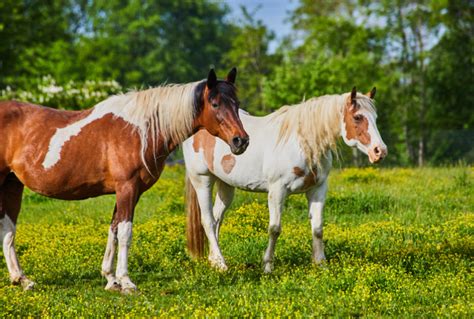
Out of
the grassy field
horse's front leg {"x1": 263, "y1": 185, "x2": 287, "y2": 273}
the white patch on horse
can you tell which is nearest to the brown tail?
the grassy field

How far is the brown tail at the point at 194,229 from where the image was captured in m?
9.55

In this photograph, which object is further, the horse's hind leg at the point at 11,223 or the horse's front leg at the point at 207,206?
the horse's front leg at the point at 207,206

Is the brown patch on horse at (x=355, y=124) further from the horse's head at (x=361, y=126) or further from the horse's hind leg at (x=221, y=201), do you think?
the horse's hind leg at (x=221, y=201)

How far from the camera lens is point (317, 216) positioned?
874 centimetres

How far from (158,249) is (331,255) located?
2.44 metres

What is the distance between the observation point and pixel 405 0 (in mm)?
38562

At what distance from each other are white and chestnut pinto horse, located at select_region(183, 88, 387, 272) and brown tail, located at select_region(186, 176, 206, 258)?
8.5 inches

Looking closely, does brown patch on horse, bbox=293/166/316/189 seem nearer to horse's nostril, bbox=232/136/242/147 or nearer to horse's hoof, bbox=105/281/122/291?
horse's nostril, bbox=232/136/242/147

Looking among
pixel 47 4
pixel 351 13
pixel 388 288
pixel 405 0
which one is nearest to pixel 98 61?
pixel 47 4

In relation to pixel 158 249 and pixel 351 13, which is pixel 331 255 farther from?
pixel 351 13

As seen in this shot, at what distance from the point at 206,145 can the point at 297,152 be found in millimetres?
1503

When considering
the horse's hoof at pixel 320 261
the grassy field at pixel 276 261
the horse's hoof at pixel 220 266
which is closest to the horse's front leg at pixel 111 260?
the grassy field at pixel 276 261

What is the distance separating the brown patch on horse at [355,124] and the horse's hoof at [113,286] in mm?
3229

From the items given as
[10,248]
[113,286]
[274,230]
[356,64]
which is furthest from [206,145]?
[356,64]
